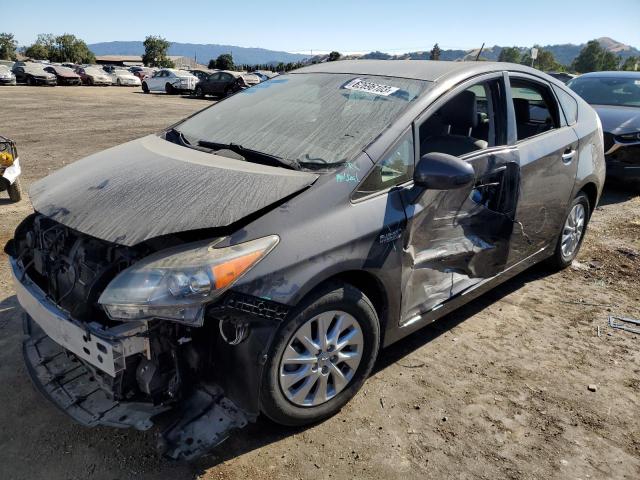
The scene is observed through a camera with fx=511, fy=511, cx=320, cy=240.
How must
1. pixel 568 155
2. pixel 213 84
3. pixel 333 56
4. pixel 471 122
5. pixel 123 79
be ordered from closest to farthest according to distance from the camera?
pixel 471 122
pixel 568 155
pixel 333 56
pixel 213 84
pixel 123 79

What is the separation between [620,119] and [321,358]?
261 inches

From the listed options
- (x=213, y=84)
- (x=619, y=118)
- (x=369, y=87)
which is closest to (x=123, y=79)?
(x=213, y=84)

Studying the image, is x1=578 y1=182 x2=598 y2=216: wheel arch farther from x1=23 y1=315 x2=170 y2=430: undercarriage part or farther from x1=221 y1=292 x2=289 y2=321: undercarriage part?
x1=23 y1=315 x2=170 y2=430: undercarriage part

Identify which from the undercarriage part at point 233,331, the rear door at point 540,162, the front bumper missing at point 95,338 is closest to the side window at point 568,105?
the rear door at point 540,162

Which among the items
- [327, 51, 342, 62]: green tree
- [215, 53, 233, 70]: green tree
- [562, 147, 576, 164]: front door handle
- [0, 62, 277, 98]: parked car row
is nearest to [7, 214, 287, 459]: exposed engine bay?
[562, 147, 576, 164]: front door handle

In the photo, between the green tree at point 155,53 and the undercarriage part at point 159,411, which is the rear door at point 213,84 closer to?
the undercarriage part at point 159,411

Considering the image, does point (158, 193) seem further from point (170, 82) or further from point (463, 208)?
point (170, 82)

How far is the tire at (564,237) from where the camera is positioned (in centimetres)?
421

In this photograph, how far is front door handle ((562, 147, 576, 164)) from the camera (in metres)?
3.82

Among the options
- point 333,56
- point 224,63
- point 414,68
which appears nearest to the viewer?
point 414,68

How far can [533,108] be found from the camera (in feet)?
12.7

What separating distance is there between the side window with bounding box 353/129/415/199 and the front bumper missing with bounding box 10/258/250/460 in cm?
115

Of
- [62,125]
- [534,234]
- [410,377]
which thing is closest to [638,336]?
[534,234]

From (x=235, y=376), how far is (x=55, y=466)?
3.07ft
